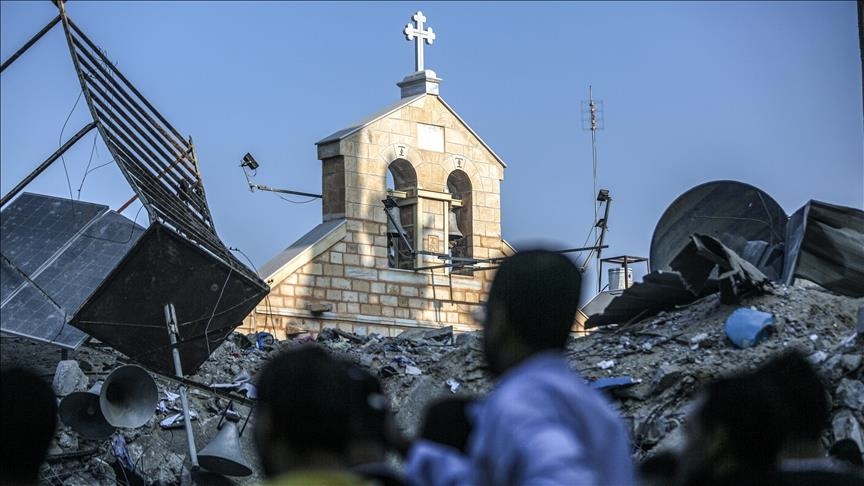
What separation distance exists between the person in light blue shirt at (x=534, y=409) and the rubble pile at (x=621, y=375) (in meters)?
8.39

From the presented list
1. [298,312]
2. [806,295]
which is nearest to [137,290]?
[806,295]

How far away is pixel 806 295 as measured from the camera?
14.8m

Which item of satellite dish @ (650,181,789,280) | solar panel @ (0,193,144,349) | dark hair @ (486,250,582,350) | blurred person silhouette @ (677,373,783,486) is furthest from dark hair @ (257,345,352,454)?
satellite dish @ (650,181,789,280)

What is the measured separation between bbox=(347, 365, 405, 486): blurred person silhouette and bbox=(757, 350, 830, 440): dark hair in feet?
3.12

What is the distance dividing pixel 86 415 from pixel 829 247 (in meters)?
7.99

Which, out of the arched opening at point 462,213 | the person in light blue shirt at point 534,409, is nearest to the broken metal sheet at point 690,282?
the arched opening at point 462,213

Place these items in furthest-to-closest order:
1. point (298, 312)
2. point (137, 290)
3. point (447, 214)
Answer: point (447, 214), point (298, 312), point (137, 290)

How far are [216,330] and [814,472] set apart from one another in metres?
12.6

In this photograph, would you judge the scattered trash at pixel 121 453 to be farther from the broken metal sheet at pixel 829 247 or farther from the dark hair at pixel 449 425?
the dark hair at pixel 449 425

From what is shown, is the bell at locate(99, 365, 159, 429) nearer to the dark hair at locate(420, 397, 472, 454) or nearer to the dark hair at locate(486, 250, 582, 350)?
the dark hair at locate(420, 397, 472, 454)

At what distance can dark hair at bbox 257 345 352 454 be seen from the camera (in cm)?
288

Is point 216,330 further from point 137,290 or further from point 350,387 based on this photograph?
point 350,387

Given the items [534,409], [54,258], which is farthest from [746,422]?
[54,258]

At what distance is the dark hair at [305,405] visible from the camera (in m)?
2.88
